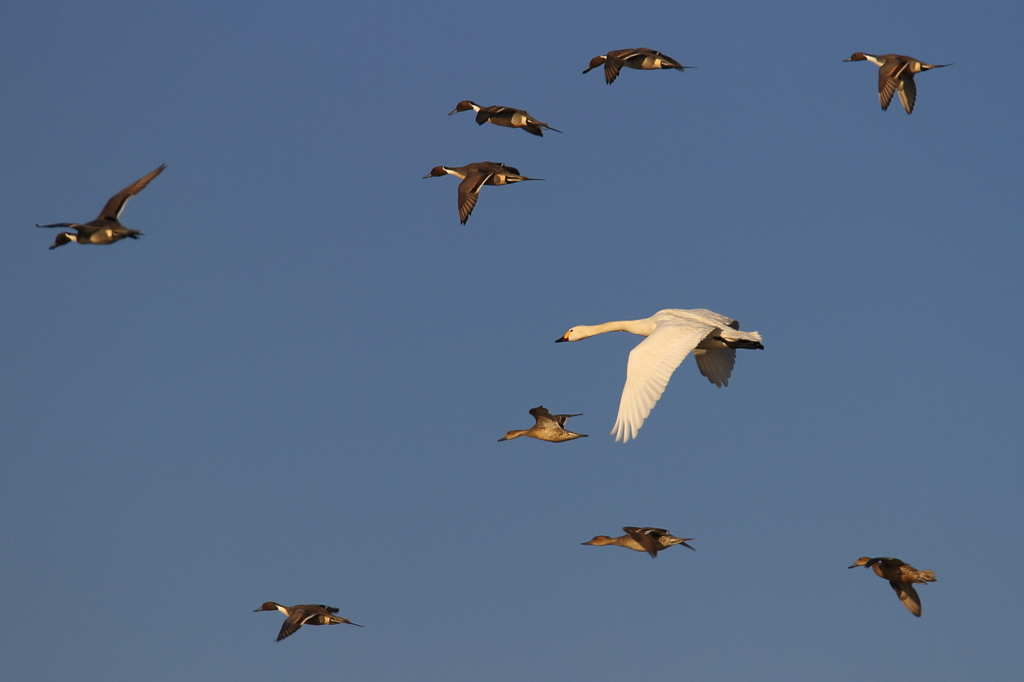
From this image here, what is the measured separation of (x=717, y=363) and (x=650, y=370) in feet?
20.5

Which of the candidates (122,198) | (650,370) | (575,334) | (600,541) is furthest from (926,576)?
(122,198)

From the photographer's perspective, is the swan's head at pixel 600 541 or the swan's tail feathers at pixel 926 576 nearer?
the swan's tail feathers at pixel 926 576

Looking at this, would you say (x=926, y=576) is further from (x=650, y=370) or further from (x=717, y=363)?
(x=717, y=363)

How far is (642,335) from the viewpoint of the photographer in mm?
28438

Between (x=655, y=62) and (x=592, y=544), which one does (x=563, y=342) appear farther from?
(x=655, y=62)

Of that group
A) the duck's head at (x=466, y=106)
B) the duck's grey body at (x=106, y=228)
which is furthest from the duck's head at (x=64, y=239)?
the duck's head at (x=466, y=106)

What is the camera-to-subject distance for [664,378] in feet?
74.0

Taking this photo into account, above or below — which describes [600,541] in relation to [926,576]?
below

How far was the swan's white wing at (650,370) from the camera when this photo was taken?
70.9ft

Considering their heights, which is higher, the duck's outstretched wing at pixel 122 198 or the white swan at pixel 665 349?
the duck's outstretched wing at pixel 122 198

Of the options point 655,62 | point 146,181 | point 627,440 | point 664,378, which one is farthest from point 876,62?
point 146,181

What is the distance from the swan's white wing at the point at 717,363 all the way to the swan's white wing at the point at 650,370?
3499 mm

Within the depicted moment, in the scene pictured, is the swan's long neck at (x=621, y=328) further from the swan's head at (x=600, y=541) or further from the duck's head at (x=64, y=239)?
the duck's head at (x=64, y=239)

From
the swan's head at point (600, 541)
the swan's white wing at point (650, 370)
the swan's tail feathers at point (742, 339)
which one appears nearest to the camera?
the swan's white wing at point (650, 370)
